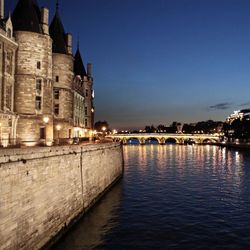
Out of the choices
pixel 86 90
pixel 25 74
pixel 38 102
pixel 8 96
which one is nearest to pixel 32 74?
pixel 25 74

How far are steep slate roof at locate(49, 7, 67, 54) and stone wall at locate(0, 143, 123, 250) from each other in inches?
878

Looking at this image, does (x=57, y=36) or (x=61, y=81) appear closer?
(x=61, y=81)

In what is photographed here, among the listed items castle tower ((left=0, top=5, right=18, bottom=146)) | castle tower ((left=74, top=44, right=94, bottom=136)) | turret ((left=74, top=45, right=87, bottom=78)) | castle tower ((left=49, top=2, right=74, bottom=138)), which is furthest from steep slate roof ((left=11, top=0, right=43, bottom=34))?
turret ((left=74, top=45, right=87, bottom=78))

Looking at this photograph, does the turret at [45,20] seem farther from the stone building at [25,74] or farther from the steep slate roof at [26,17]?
the steep slate roof at [26,17]

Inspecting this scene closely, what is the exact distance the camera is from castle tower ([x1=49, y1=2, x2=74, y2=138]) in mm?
47844

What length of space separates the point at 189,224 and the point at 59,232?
1006 centimetres

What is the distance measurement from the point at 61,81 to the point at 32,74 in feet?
30.1

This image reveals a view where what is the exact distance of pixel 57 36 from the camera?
164 ft

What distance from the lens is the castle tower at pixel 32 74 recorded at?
38.8 metres

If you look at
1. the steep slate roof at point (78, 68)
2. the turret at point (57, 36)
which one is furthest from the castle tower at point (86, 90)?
the turret at point (57, 36)

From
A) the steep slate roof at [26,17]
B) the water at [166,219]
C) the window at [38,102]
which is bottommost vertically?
the water at [166,219]

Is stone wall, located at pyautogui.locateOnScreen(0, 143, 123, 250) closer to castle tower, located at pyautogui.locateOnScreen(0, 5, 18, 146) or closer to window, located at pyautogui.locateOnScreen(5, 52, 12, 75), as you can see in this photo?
castle tower, located at pyautogui.locateOnScreen(0, 5, 18, 146)

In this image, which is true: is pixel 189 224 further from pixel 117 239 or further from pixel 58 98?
pixel 58 98

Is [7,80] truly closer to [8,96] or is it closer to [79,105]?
[8,96]
